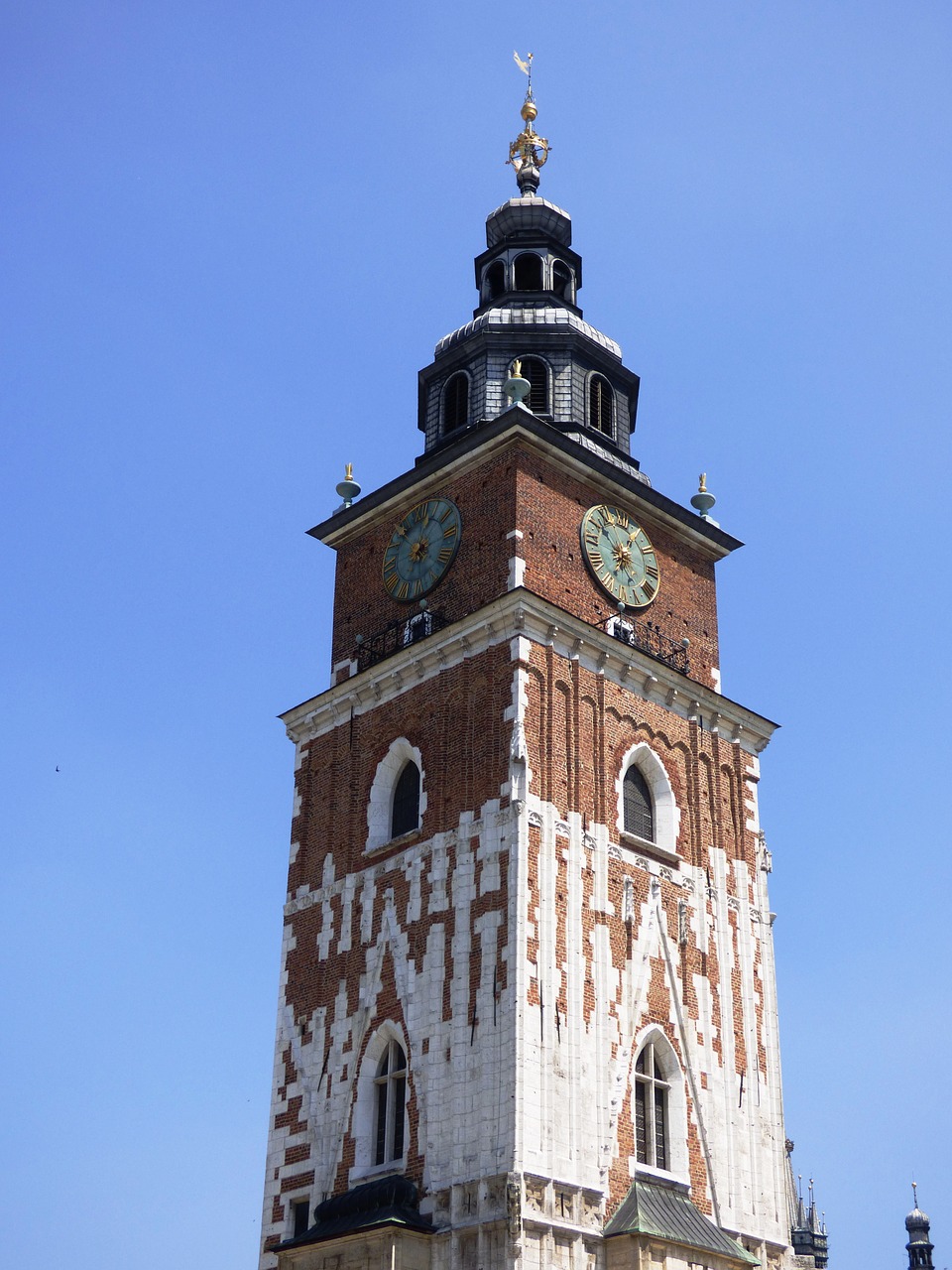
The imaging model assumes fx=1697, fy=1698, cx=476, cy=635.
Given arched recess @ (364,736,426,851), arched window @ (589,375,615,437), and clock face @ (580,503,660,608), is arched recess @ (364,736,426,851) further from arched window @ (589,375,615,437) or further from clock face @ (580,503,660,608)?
arched window @ (589,375,615,437)

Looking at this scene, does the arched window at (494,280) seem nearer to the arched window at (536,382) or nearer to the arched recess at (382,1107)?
the arched window at (536,382)

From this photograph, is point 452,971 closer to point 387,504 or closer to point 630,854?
point 630,854

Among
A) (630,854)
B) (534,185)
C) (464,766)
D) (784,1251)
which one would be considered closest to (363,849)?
(464,766)

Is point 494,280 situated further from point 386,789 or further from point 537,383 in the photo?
point 386,789

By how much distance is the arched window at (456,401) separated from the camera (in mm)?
42312

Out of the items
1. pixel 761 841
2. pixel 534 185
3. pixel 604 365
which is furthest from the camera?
pixel 534 185

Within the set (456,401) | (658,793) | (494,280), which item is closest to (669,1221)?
(658,793)

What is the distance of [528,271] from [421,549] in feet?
31.9

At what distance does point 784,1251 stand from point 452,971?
9179 millimetres

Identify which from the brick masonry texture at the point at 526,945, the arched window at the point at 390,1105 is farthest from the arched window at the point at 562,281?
the arched window at the point at 390,1105

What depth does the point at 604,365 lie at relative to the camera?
140 feet

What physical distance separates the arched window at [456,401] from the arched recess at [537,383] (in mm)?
1536

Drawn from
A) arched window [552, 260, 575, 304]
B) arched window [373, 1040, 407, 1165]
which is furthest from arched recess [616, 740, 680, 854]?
arched window [552, 260, 575, 304]

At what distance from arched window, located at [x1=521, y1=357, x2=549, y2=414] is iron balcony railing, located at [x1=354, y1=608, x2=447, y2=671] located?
6311 mm
